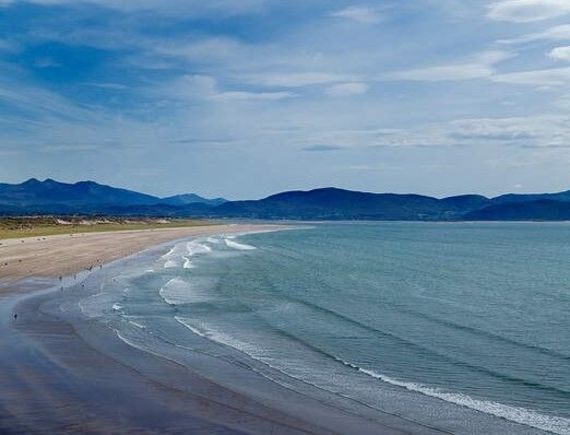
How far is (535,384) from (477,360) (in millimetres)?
3117

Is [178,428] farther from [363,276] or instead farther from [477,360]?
[363,276]

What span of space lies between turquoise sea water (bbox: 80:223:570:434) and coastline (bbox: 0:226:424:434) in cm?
118

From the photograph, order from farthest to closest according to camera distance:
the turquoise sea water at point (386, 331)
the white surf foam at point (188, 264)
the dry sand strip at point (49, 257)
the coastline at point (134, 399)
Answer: the white surf foam at point (188, 264) < the dry sand strip at point (49, 257) < the turquoise sea water at point (386, 331) < the coastline at point (134, 399)

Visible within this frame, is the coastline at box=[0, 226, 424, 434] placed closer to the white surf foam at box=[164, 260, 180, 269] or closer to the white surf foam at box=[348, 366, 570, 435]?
the white surf foam at box=[348, 366, 570, 435]

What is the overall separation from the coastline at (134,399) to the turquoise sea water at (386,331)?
1.18 m

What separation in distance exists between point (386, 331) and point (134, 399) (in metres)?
12.5

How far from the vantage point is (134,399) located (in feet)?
55.2

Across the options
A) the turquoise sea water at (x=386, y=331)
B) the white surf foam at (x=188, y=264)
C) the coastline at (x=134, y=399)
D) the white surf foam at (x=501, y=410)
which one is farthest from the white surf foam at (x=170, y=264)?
the white surf foam at (x=501, y=410)

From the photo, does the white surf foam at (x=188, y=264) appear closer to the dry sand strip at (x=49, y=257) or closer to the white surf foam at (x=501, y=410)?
the dry sand strip at (x=49, y=257)

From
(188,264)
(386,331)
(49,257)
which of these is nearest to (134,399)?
(386,331)

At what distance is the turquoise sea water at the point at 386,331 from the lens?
690 inches

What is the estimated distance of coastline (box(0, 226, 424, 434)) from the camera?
14.7m

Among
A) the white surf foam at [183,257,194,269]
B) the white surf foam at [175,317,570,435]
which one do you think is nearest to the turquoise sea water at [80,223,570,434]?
the white surf foam at [175,317,570,435]

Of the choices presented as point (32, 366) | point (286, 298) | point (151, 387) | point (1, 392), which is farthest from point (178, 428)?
point (286, 298)
